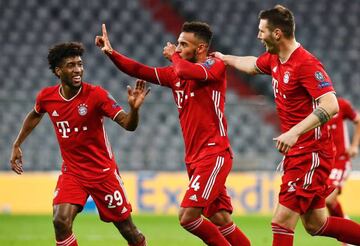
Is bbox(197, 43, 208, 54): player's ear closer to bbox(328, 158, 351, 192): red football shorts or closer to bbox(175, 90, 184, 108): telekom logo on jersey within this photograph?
bbox(175, 90, 184, 108): telekom logo on jersey

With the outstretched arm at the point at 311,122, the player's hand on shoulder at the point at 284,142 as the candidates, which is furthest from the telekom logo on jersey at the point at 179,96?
the player's hand on shoulder at the point at 284,142

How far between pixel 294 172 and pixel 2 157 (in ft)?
28.1

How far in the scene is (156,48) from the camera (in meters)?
18.1

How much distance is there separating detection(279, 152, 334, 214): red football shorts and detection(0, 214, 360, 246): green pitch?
9.90ft

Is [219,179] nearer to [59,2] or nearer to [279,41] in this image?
[279,41]

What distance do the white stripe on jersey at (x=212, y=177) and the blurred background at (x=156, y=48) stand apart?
7633mm

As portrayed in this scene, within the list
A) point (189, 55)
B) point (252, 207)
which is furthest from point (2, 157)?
point (189, 55)

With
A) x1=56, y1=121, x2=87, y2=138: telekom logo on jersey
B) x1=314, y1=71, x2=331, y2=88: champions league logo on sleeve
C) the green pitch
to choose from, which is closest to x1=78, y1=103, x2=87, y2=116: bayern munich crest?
x1=56, y1=121, x2=87, y2=138: telekom logo on jersey

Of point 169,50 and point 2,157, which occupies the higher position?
point 169,50

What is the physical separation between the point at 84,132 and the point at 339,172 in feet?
13.0

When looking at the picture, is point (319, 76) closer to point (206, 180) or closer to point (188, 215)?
point (206, 180)

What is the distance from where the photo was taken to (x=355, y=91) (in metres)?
17.7

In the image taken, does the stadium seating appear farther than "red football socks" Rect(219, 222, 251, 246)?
Yes

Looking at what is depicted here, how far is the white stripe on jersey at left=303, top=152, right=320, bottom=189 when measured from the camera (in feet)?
23.1
